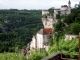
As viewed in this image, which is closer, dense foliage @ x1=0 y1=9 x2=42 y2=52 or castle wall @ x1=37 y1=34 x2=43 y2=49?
castle wall @ x1=37 y1=34 x2=43 y2=49

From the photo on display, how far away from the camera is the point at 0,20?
223 feet

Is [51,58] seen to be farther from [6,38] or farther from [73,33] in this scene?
[6,38]

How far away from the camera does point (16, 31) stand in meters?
59.4

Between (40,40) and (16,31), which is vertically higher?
(40,40)

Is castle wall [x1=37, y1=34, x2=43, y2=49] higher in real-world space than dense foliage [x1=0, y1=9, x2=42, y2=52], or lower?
higher

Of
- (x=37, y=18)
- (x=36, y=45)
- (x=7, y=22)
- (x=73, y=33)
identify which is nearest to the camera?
(x=73, y=33)

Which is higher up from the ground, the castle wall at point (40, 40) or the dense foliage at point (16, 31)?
the castle wall at point (40, 40)

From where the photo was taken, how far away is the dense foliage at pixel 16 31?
44.9 m

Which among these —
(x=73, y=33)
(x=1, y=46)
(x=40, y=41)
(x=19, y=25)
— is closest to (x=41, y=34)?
(x=40, y=41)

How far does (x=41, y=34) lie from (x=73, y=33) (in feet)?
21.9

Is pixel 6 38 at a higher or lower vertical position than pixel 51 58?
lower

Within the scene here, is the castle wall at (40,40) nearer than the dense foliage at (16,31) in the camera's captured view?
Yes

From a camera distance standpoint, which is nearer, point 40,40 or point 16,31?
point 40,40

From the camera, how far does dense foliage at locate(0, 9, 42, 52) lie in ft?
147
